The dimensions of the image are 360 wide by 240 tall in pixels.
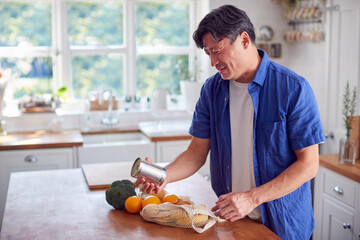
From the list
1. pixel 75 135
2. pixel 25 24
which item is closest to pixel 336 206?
pixel 75 135

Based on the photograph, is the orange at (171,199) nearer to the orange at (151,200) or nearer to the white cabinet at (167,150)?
the orange at (151,200)

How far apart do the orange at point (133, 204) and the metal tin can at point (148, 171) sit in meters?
0.10

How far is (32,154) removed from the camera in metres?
3.57

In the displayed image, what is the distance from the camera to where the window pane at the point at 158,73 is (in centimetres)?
465

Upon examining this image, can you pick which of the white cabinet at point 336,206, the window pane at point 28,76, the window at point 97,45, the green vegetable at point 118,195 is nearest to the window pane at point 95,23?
the window at point 97,45

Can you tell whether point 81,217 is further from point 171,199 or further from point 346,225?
point 346,225

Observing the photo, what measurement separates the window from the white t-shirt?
2.79 m

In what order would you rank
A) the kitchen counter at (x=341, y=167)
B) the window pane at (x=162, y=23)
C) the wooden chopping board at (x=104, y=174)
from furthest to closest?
the window pane at (x=162, y=23), the kitchen counter at (x=341, y=167), the wooden chopping board at (x=104, y=174)

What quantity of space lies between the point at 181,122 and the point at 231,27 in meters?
2.56

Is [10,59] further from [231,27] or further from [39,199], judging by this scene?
[231,27]

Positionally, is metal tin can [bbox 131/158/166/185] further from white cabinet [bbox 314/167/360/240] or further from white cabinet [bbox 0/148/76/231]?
white cabinet [bbox 0/148/76/231]

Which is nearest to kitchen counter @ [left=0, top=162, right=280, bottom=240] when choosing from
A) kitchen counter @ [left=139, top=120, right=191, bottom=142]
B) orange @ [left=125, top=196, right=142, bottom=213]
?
orange @ [left=125, top=196, right=142, bottom=213]

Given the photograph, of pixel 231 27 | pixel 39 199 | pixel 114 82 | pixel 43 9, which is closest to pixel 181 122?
pixel 114 82

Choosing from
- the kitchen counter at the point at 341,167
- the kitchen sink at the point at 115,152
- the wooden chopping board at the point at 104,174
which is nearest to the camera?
the wooden chopping board at the point at 104,174
